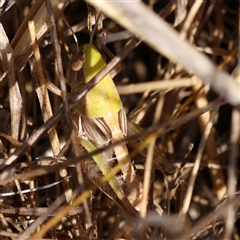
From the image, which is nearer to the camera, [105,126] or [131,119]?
[105,126]

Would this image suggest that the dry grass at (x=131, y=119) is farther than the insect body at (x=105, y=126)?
No

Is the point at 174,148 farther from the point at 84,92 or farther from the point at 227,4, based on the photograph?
the point at 84,92

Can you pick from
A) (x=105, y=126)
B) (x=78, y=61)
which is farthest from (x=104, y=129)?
(x=78, y=61)

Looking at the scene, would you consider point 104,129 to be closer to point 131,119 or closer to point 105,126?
point 105,126

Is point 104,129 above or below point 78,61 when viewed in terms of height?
below
